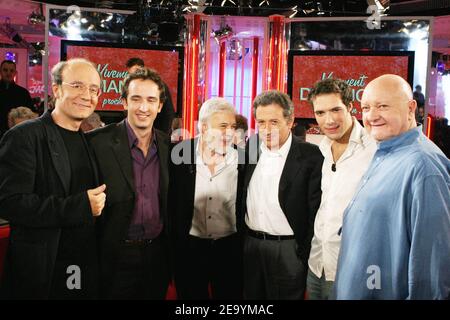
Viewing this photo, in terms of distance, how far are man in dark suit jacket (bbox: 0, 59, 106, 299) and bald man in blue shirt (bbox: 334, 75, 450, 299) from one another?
1180mm

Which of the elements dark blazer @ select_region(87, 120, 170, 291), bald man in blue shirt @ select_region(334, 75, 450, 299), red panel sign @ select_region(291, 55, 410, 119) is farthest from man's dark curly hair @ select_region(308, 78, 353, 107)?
red panel sign @ select_region(291, 55, 410, 119)

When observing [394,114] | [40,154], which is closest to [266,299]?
[394,114]

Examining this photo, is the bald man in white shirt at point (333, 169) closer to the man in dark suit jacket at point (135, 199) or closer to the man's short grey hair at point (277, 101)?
the man's short grey hair at point (277, 101)

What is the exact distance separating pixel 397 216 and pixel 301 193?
721 mm

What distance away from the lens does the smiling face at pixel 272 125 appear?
8.52ft

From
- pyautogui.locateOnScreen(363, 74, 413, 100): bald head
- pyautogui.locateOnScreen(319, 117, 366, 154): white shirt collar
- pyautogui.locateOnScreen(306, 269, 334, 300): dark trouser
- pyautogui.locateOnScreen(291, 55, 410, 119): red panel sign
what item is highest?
pyautogui.locateOnScreen(291, 55, 410, 119): red panel sign

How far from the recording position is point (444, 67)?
12.3 meters

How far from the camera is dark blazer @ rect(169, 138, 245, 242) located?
105 inches

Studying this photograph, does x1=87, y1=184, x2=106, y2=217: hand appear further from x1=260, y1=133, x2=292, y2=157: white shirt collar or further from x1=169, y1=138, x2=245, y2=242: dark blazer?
x1=260, y1=133, x2=292, y2=157: white shirt collar

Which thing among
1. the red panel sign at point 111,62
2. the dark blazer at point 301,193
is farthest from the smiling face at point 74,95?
the red panel sign at point 111,62

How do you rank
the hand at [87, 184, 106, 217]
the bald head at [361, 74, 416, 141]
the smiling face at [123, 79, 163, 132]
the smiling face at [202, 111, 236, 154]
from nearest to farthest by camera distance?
1. the bald head at [361, 74, 416, 141]
2. the hand at [87, 184, 106, 217]
3. the smiling face at [123, 79, 163, 132]
4. the smiling face at [202, 111, 236, 154]

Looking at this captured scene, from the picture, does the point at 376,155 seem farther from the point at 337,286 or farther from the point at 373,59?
the point at 373,59

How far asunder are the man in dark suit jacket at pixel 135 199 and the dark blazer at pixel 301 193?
2.14 ft

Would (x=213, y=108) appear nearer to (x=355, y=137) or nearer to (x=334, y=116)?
(x=334, y=116)
